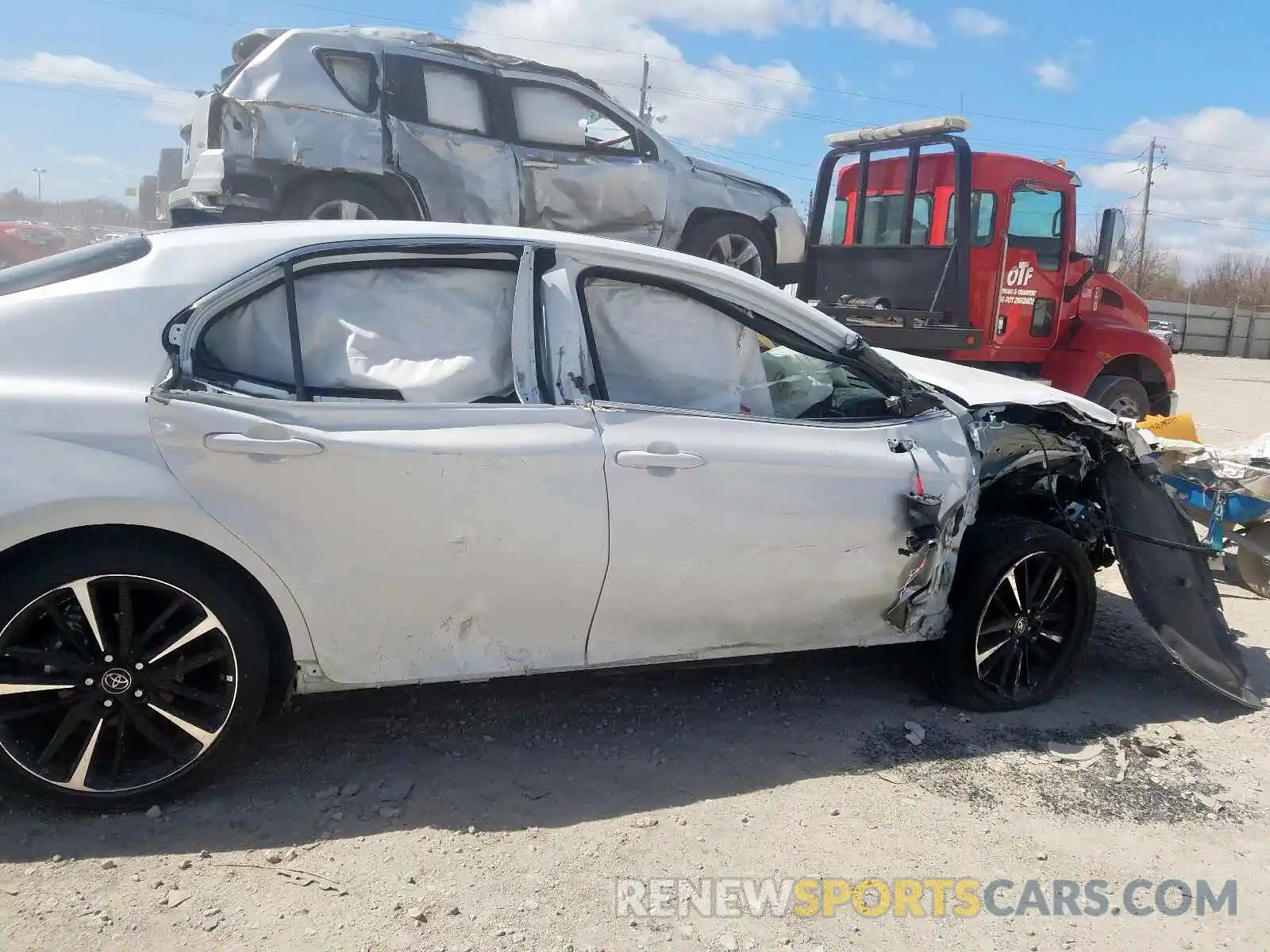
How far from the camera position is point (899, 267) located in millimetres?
8500

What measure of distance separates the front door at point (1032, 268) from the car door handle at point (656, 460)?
6.17 m

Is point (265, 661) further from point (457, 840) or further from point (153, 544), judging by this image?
point (457, 840)

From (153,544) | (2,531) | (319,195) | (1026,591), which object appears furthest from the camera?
(319,195)

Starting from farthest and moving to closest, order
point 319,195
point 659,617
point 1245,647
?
point 319,195
point 1245,647
point 659,617

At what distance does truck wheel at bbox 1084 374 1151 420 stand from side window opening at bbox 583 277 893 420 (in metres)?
6.31

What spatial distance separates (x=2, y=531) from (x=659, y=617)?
182 cm

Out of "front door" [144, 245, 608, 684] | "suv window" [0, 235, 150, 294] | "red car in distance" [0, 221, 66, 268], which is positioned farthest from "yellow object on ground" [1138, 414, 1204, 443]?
"red car in distance" [0, 221, 66, 268]

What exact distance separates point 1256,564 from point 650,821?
12.9ft

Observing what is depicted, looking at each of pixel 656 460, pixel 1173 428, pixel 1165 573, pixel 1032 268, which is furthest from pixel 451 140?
pixel 1165 573

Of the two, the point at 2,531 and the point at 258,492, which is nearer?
the point at 2,531

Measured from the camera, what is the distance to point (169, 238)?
288 centimetres

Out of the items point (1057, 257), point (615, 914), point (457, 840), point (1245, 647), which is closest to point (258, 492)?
point (457, 840)

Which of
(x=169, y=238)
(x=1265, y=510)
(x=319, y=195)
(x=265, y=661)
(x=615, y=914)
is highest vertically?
(x=319, y=195)

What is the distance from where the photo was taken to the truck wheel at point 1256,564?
5074mm
